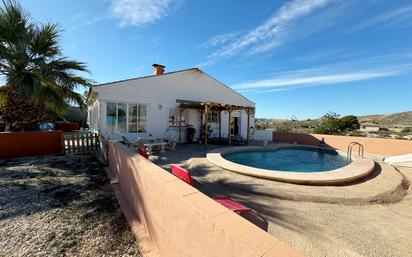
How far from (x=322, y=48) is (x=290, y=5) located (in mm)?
6976

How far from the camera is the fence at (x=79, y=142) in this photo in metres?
9.70

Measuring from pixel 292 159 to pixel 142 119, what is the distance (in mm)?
10518

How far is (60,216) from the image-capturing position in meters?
3.90

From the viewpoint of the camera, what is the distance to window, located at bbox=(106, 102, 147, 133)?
11836 millimetres

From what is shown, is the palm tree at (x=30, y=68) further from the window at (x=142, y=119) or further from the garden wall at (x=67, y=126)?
the garden wall at (x=67, y=126)

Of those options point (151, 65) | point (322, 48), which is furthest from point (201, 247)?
point (322, 48)

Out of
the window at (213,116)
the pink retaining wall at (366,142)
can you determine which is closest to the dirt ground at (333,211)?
the pink retaining wall at (366,142)

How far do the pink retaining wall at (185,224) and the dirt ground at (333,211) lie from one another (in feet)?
7.16

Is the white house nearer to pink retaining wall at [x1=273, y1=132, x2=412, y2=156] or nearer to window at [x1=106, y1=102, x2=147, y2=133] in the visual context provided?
window at [x1=106, y1=102, x2=147, y2=133]

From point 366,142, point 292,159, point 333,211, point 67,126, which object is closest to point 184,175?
point 333,211

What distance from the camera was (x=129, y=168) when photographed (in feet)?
13.8

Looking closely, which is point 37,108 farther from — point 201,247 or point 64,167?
point 201,247

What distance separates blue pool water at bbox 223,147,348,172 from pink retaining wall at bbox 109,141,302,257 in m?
7.74

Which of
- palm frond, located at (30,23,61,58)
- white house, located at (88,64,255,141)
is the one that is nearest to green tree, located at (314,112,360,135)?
white house, located at (88,64,255,141)
